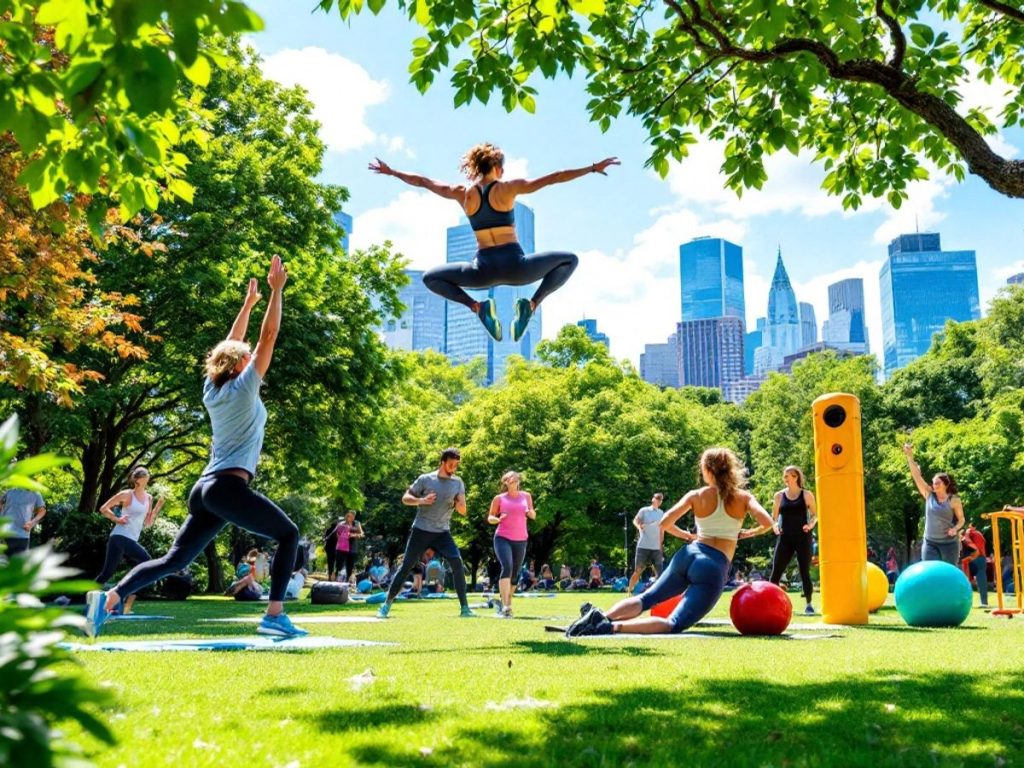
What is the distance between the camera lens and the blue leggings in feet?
29.2

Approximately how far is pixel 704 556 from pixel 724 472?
0.86 meters

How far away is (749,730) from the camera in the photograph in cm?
409

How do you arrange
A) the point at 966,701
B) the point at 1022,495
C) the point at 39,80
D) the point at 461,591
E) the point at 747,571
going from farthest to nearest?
the point at 747,571, the point at 1022,495, the point at 461,591, the point at 966,701, the point at 39,80

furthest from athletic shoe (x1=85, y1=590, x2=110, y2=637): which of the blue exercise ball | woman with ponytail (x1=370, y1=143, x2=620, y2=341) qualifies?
the blue exercise ball

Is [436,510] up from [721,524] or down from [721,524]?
up

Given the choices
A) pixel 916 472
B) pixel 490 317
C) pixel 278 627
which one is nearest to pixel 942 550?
pixel 916 472

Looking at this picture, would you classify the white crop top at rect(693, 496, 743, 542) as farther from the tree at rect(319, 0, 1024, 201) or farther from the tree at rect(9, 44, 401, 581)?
the tree at rect(9, 44, 401, 581)

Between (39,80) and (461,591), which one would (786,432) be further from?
(39,80)

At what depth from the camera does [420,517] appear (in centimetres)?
1281

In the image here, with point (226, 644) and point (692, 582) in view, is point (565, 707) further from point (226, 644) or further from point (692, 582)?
point (692, 582)

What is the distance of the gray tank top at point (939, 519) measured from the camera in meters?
14.2

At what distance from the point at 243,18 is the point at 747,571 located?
2912 inches

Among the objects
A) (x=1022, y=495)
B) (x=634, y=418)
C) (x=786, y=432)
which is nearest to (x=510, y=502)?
(x=1022, y=495)

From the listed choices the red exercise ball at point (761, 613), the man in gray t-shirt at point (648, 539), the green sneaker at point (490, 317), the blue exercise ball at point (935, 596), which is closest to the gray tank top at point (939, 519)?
the blue exercise ball at point (935, 596)
